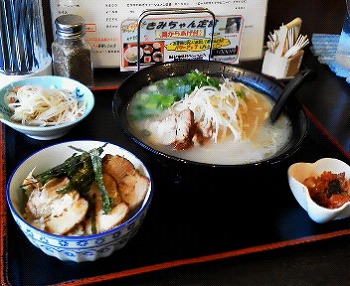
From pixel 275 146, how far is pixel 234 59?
2.10ft

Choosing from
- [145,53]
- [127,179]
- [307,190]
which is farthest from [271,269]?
[145,53]

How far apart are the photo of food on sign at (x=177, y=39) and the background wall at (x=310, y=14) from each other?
0.94 feet

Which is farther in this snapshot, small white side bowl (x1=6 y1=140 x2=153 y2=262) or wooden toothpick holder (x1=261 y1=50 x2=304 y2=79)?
wooden toothpick holder (x1=261 y1=50 x2=304 y2=79)

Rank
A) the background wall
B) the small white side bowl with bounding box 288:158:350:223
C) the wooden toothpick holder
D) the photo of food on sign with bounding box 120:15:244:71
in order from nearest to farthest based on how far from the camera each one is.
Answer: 1. the small white side bowl with bounding box 288:158:350:223
2. the photo of food on sign with bounding box 120:15:244:71
3. the wooden toothpick holder
4. the background wall

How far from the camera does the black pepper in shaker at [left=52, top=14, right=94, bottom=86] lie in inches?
60.3

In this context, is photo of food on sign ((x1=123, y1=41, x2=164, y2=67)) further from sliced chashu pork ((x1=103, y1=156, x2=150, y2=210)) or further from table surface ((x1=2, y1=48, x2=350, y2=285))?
table surface ((x1=2, y1=48, x2=350, y2=285))

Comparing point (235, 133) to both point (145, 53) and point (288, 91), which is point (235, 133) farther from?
point (145, 53)

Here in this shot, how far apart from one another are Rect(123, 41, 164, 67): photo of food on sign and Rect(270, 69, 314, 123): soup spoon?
0.56 metres

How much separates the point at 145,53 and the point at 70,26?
33 centimetres

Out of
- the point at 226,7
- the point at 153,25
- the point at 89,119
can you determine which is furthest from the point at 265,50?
the point at 89,119

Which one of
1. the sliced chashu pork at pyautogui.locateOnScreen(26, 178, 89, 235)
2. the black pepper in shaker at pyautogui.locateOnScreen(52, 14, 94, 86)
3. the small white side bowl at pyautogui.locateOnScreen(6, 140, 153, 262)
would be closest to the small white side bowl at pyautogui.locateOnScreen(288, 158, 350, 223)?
the small white side bowl at pyautogui.locateOnScreen(6, 140, 153, 262)

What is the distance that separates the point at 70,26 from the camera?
4.96 feet

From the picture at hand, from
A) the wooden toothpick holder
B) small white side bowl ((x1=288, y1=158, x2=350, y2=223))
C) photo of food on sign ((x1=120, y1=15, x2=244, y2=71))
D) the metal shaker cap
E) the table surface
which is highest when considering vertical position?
the metal shaker cap

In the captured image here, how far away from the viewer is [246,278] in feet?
3.31
